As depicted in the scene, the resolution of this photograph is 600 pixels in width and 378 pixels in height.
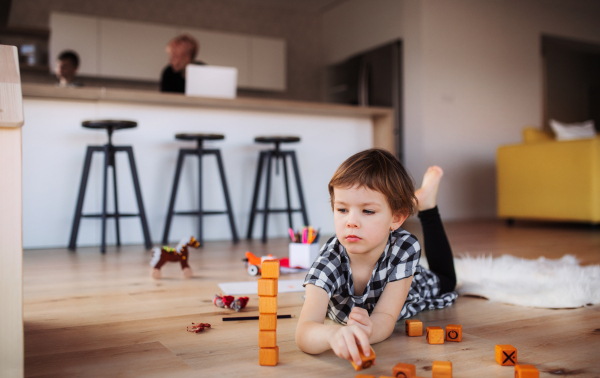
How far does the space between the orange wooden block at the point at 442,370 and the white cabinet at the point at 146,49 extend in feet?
16.7

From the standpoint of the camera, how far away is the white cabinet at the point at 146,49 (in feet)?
16.6

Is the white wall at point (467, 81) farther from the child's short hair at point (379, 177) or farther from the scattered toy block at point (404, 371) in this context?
the scattered toy block at point (404, 371)

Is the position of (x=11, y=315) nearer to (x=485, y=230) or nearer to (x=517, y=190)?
(x=485, y=230)

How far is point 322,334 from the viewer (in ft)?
Answer: 3.04

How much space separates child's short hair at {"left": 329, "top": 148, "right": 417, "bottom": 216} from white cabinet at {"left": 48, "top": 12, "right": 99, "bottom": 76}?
4.74 metres

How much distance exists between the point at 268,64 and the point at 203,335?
510 centimetres

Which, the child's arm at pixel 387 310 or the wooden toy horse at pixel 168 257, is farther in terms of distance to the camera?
the wooden toy horse at pixel 168 257

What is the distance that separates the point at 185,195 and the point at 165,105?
596 millimetres

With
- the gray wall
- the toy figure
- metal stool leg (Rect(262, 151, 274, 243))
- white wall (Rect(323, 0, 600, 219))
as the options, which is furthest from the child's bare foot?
the gray wall

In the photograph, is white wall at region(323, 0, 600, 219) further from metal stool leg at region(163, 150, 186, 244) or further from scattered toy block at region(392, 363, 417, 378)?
scattered toy block at region(392, 363, 417, 378)

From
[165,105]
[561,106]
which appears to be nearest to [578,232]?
[165,105]

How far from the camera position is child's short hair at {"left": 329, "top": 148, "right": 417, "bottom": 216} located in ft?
3.42

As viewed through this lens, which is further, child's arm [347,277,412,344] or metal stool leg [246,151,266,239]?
metal stool leg [246,151,266,239]

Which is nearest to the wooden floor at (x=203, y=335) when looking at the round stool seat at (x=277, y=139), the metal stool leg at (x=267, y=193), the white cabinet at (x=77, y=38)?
the metal stool leg at (x=267, y=193)
